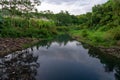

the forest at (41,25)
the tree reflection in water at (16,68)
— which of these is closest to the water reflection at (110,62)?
the forest at (41,25)

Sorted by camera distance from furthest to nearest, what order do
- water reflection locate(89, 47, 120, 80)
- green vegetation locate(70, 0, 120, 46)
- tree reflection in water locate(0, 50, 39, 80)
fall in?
green vegetation locate(70, 0, 120, 46), water reflection locate(89, 47, 120, 80), tree reflection in water locate(0, 50, 39, 80)

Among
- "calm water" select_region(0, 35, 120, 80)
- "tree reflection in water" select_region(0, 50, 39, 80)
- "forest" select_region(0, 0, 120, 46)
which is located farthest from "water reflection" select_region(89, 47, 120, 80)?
"tree reflection in water" select_region(0, 50, 39, 80)

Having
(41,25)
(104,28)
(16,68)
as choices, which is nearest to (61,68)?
(16,68)

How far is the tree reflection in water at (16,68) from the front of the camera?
2683 cm

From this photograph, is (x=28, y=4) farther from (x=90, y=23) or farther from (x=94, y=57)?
(x=94, y=57)

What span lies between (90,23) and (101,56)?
63401mm

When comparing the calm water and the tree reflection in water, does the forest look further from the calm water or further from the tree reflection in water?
the tree reflection in water

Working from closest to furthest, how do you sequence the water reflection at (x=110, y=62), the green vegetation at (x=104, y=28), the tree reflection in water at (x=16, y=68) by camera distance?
the tree reflection in water at (x=16, y=68)
the water reflection at (x=110, y=62)
the green vegetation at (x=104, y=28)

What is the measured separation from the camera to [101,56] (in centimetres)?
4100

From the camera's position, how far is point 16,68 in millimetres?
30797

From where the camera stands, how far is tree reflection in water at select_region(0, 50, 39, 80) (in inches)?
1056

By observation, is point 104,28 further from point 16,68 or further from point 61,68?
point 16,68

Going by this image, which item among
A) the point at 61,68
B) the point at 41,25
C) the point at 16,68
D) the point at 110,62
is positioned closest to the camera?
the point at 16,68

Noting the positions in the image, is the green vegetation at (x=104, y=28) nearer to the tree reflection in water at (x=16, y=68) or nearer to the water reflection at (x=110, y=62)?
the water reflection at (x=110, y=62)
